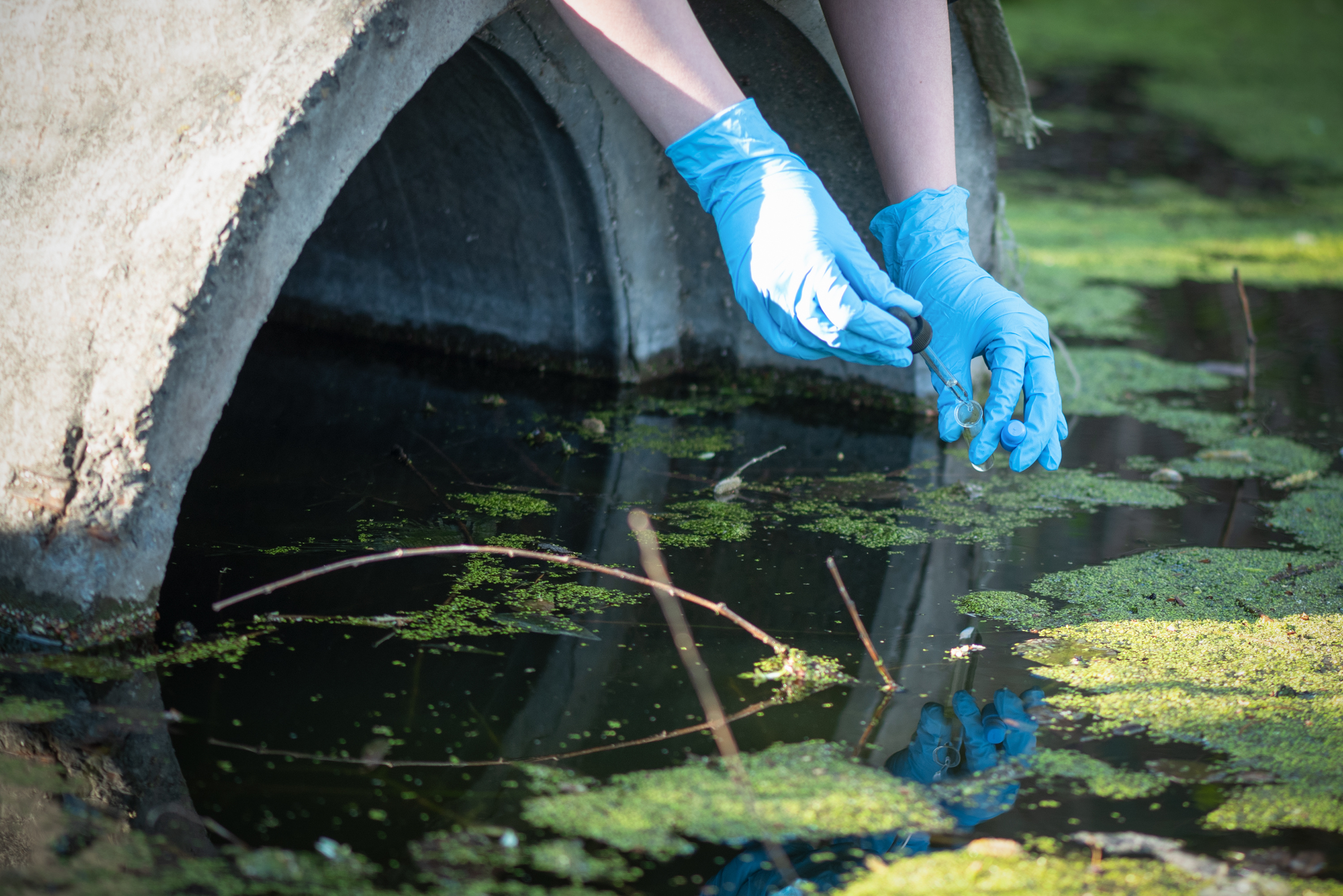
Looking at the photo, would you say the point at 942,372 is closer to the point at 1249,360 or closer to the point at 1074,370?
the point at 1074,370

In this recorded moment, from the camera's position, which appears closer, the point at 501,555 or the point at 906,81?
the point at 501,555

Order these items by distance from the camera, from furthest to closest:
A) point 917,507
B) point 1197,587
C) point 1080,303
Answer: point 1080,303
point 917,507
point 1197,587

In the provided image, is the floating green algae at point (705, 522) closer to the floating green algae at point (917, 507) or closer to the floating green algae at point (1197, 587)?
the floating green algae at point (917, 507)

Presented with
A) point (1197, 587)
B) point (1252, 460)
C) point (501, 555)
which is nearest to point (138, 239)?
point (501, 555)

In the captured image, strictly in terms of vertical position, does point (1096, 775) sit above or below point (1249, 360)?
below

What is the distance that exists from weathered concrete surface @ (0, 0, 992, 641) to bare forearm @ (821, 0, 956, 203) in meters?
0.66

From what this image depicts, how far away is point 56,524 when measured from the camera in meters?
1.14

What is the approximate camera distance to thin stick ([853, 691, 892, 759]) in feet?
3.51

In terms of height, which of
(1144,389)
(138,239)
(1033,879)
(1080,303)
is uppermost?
(1080,303)

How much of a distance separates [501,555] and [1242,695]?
0.89 meters

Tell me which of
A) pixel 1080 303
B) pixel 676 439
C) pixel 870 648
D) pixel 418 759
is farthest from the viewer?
pixel 1080 303

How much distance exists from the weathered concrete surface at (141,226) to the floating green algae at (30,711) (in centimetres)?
11

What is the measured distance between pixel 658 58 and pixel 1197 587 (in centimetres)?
101

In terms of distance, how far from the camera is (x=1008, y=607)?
55.5 inches
